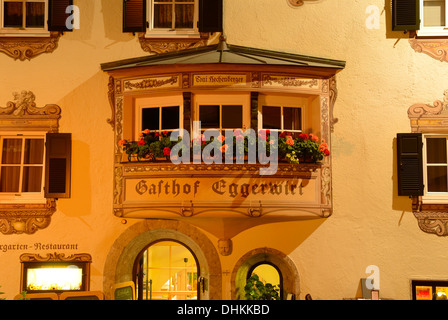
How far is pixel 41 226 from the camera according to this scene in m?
10.1

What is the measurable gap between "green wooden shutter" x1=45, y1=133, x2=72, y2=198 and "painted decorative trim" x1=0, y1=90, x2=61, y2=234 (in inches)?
8.2

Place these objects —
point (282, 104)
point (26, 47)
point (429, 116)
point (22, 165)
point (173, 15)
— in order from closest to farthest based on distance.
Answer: point (282, 104) < point (429, 116) < point (22, 165) < point (26, 47) < point (173, 15)

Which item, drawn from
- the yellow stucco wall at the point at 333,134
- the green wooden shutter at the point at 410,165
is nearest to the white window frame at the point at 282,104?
the yellow stucco wall at the point at 333,134

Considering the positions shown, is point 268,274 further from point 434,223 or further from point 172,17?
point 172,17

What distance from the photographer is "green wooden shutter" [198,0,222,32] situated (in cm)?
1029

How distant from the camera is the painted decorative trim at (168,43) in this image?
10.4 m

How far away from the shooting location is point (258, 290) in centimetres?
967

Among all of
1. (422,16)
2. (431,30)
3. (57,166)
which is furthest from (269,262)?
(422,16)

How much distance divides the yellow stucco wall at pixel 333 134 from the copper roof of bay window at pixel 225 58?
28 cm

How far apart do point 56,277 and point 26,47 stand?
4.44 m

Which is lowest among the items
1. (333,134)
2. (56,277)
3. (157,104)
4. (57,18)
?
(56,277)
